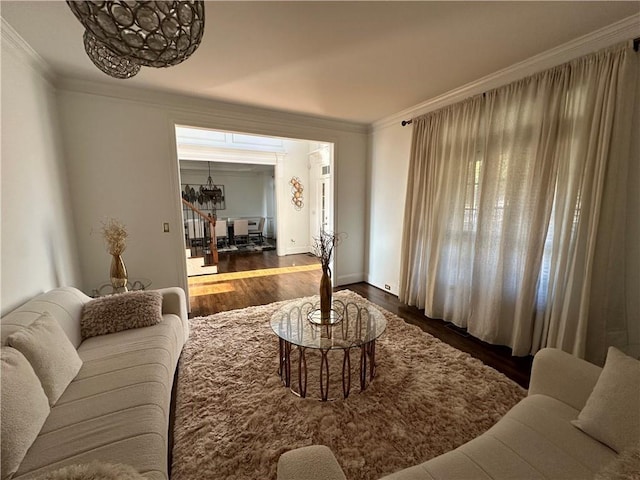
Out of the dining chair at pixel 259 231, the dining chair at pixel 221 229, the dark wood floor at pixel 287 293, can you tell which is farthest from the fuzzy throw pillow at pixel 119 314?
the dining chair at pixel 259 231

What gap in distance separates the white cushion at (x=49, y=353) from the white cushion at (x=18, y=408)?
0.20 feet

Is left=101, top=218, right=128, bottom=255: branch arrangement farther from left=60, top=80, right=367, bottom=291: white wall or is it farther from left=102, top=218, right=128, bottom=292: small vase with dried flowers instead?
left=60, top=80, right=367, bottom=291: white wall

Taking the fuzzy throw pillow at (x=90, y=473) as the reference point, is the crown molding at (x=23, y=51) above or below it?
above

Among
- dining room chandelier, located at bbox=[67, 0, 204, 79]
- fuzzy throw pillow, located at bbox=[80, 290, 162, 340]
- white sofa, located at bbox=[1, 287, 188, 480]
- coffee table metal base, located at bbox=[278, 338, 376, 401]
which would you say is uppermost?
dining room chandelier, located at bbox=[67, 0, 204, 79]

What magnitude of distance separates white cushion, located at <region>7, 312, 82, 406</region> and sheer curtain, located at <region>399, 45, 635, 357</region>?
321 cm

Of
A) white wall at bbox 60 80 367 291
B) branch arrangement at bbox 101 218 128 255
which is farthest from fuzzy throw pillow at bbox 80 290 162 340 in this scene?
white wall at bbox 60 80 367 291

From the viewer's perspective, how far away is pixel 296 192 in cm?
707

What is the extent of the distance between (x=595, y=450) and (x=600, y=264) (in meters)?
1.50

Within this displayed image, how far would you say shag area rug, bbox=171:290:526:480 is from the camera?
1442 mm

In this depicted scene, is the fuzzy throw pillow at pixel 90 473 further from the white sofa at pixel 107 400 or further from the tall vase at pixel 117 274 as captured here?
the tall vase at pixel 117 274

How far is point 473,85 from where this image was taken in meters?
2.73

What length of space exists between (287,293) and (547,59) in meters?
3.88

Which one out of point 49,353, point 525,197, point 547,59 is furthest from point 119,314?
point 547,59

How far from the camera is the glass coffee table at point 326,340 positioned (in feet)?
6.08
